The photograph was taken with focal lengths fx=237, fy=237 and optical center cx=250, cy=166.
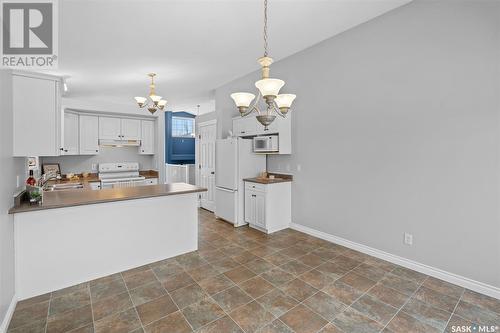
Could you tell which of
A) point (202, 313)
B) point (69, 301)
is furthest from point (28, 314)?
point (202, 313)

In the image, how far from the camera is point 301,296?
7.52 ft

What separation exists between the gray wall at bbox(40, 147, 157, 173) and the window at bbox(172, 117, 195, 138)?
63.0 inches

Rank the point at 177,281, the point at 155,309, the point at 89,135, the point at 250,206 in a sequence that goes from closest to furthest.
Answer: the point at 155,309 → the point at 177,281 → the point at 250,206 → the point at 89,135

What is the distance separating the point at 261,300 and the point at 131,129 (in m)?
5.65

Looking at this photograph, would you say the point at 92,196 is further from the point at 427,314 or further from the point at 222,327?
the point at 427,314

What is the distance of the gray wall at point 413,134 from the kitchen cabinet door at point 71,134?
527 cm

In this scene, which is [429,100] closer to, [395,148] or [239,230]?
[395,148]

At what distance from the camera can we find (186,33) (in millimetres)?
3285

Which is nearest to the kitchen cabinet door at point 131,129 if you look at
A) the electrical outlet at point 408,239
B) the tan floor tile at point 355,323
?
the tan floor tile at point 355,323

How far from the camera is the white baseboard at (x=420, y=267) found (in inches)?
90.7

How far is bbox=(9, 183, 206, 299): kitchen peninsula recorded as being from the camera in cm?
234

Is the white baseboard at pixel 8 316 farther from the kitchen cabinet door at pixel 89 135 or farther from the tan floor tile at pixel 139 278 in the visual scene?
the kitchen cabinet door at pixel 89 135

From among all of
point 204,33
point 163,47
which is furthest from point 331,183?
point 163,47

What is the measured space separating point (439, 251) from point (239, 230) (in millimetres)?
Result: 2852
